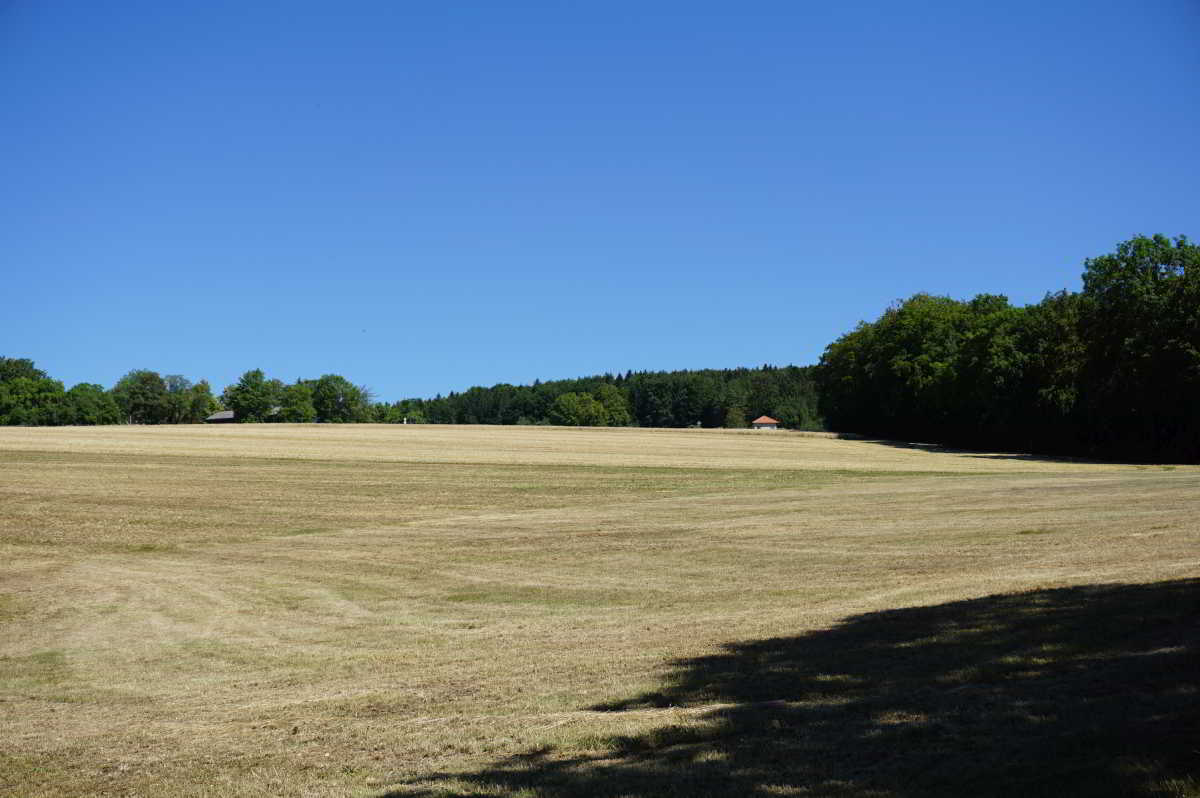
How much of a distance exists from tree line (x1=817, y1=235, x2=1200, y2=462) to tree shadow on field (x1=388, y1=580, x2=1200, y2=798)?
60.6 m

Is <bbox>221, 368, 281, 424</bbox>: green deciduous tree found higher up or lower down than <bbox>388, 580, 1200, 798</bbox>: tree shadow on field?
higher up

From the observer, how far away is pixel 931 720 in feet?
28.1

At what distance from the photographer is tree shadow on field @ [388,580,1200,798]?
7.12m

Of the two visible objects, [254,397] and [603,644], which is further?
[254,397]

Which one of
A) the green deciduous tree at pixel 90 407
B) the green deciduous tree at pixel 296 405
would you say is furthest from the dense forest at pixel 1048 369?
the green deciduous tree at pixel 90 407

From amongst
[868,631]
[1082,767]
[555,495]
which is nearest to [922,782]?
[1082,767]

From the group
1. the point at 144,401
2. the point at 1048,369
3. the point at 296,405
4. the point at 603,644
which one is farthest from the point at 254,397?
the point at 603,644

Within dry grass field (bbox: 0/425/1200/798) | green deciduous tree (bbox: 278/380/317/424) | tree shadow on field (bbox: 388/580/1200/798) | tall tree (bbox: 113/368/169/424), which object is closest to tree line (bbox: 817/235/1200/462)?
dry grass field (bbox: 0/425/1200/798)

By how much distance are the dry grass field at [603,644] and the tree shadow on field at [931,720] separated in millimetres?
42

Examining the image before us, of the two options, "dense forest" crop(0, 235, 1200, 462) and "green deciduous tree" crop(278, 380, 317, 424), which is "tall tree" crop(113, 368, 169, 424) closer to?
"green deciduous tree" crop(278, 380, 317, 424)

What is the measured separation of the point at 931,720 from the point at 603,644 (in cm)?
689

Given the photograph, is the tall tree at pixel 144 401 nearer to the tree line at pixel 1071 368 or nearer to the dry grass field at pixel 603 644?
the tree line at pixel 1071 368

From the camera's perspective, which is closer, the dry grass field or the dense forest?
the dry grass field

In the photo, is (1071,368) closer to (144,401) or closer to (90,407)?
(90,407)
